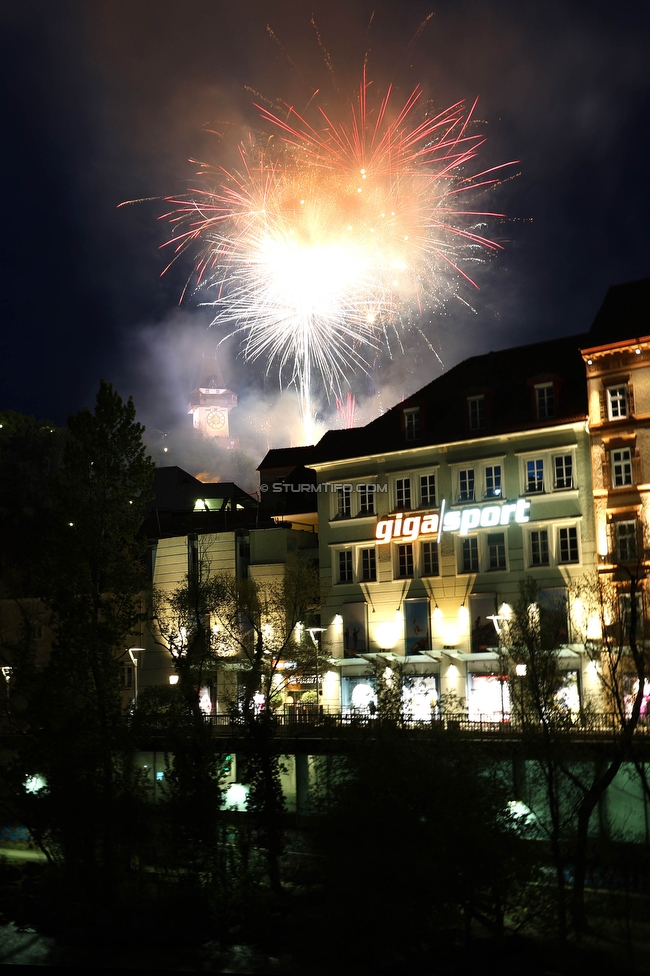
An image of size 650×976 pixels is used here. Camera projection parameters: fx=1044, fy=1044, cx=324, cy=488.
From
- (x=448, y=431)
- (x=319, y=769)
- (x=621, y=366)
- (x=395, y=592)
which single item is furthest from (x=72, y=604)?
(x=621, y=366)

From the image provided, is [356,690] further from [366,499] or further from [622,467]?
[622,467]

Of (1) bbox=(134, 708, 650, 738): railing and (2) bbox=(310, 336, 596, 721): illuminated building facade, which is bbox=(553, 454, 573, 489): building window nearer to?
(2) bbox=(310, 336, 596, 721): illuminated building facade

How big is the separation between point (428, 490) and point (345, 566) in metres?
6.72

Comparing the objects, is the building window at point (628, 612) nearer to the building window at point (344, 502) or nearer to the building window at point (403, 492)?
the building window at point (403, 492)

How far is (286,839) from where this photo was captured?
41.6 m

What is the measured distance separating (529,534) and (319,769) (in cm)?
1901

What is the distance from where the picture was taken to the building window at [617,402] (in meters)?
52.0

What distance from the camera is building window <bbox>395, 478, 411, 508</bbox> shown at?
59.2 meters

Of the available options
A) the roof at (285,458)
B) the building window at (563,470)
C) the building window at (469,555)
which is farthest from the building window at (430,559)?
the roof at (285,458)

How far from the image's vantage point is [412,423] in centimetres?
6075

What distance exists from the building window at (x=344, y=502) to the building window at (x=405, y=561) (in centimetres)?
436

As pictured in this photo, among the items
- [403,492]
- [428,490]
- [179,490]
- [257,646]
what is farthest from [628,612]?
[179,490]

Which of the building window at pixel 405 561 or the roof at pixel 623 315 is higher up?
the roof at pixel 623 315

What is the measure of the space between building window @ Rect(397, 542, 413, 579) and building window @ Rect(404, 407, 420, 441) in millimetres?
6396
